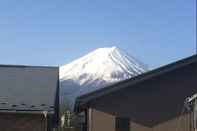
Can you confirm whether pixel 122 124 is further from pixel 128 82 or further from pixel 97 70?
pixel 97 70

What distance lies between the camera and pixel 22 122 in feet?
81.3

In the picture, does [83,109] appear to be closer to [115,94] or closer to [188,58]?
[115,94]

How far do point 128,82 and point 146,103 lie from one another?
1.17 metres

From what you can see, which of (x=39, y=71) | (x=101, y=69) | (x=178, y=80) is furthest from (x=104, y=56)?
(x=178, y=80)

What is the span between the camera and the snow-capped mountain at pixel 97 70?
51.3 metres

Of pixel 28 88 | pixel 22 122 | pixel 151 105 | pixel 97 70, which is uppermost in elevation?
pixel 97 70

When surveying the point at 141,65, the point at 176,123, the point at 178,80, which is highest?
the point at 141,65

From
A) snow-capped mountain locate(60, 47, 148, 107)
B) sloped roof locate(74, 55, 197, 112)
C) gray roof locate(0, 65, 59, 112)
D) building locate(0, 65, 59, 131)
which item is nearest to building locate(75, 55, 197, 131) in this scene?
sloped roof locate(74, 55, 197, 112)

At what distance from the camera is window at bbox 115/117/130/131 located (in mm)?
23078

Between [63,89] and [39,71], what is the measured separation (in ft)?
47.2

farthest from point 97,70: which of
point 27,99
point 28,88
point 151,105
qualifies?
point 151,105

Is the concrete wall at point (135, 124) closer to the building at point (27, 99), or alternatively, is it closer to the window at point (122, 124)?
the window at point (122, 124)

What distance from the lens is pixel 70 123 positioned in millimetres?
36719

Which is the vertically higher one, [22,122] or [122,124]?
[22,122]
